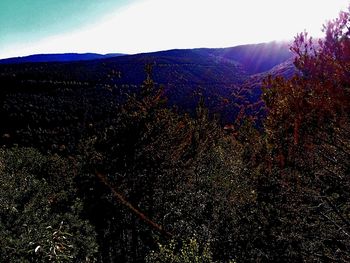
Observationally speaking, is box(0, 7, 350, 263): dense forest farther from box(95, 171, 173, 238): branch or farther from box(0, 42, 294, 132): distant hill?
box(0, 42, 294, 132): distant hill

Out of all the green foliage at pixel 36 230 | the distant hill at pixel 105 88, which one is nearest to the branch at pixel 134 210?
the green foliage at pixel 36 230

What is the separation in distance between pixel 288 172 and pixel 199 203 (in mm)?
9270

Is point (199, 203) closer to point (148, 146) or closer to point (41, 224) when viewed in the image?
point (148, 146)

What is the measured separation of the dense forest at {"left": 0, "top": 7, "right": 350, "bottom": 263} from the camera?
12.3m

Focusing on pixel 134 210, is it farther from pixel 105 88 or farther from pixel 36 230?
pixel 105 88

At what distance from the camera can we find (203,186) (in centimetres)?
2958

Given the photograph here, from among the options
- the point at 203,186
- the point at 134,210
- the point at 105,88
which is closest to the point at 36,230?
the point at 134,210

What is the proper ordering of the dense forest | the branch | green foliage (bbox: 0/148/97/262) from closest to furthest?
the dense forest, green foliage (bbox: 0/148/97/262), the branch

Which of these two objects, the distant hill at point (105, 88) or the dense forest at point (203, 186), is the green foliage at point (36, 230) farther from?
the distant hill at point (105, 88)

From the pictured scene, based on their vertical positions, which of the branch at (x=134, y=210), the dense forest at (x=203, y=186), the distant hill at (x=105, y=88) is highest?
the dense forest at (x=203, y=186)

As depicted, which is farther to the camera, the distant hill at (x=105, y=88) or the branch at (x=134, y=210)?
the distant hill at (x=105, y=88)

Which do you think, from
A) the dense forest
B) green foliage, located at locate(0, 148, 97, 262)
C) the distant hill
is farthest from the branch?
the distant hill

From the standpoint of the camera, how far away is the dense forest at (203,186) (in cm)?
1229

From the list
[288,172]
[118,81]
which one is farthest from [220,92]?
[288,172]
